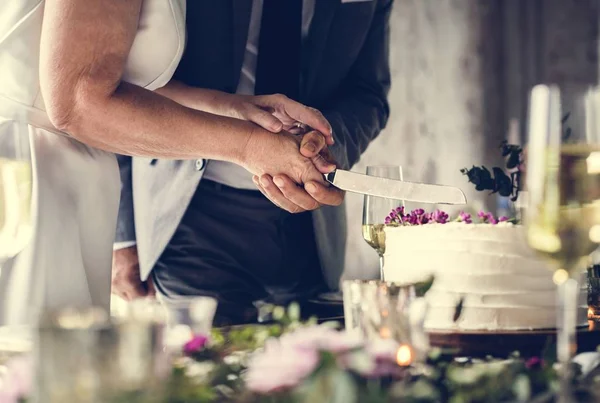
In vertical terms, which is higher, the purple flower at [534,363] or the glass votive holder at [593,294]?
the glass votive holder at [593,294]

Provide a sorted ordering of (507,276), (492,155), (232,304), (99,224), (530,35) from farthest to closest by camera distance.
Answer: (530,35), (492,155), (232,304), (99,224), (507,276)

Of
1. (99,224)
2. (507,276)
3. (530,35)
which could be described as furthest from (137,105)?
(530,35)

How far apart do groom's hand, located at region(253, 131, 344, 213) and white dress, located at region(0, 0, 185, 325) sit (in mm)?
275

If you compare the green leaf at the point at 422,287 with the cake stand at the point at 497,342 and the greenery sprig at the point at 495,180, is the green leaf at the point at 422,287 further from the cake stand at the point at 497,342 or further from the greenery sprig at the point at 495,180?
the greenery sprig at the point at 495,180

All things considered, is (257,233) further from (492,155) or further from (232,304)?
(492,155)

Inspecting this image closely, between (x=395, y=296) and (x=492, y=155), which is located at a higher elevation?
(x=492, y=155)

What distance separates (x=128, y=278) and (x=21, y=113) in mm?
907

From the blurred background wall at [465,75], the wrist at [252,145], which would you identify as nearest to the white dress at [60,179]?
the wrist at [252,145]

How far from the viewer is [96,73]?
113cm

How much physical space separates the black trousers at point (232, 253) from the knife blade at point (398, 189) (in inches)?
22.8

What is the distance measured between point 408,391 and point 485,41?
4.65m

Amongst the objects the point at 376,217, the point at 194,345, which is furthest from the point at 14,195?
the point at 376,217

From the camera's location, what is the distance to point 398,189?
1298 millimetres

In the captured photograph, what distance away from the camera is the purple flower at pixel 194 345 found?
0.78 m
